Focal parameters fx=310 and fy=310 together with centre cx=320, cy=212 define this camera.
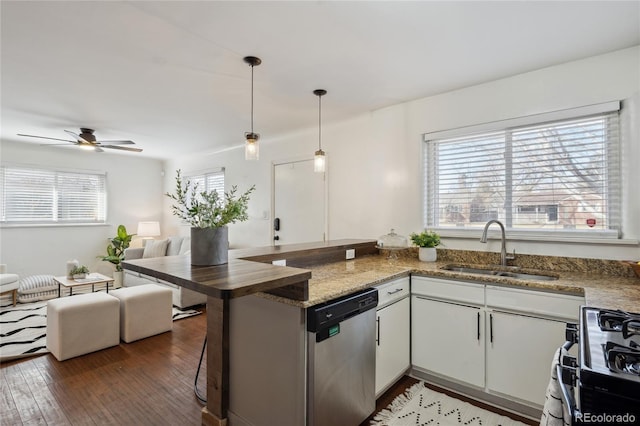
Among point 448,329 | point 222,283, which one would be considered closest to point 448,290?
point 448,329

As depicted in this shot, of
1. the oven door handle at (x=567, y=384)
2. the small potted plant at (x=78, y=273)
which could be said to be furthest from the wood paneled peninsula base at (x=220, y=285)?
the small potted plant at (x=78, y=273)

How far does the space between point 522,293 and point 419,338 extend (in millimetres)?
833

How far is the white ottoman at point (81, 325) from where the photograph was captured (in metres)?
2.85

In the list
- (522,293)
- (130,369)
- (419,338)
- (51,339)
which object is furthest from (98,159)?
(522,293)

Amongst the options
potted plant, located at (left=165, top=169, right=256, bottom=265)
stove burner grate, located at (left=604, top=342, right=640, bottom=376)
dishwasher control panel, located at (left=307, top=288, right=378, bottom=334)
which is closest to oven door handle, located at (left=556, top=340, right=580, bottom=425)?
stove burner grate, located at (left=604, top=342, right=640, bottom=376)

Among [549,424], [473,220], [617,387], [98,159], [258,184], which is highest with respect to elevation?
[98,159]

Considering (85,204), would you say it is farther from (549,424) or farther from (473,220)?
(549,424)

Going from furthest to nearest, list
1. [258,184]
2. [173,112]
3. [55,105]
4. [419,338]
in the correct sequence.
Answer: [258,184] < [173,112] < [55,105] < [419,338]

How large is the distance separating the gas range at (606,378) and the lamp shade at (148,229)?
6814mm

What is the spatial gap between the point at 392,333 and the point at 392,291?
→ 1.03ft

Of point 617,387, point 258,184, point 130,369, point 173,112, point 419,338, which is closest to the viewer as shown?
point 617,387

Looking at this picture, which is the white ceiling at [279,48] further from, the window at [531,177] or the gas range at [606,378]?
the gas range at [606,378]

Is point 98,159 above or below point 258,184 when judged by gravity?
above

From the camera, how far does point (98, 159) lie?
596cm
